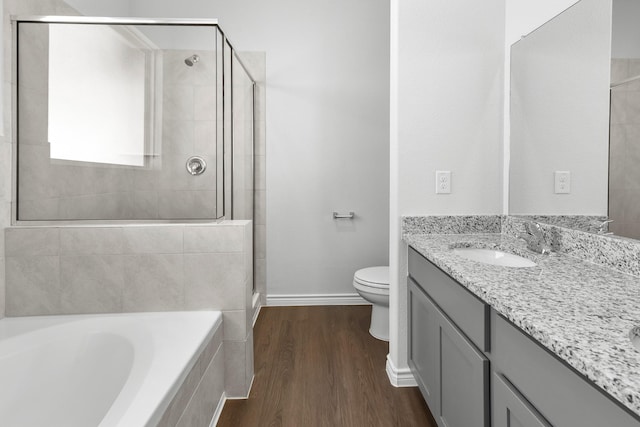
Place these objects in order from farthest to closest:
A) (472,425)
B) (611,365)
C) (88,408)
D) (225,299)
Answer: (225,299) < (88,408) < (472,425) < (611,365)

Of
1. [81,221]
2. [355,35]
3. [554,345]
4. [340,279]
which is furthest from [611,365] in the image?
[355,35]

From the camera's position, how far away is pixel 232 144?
2.53 m

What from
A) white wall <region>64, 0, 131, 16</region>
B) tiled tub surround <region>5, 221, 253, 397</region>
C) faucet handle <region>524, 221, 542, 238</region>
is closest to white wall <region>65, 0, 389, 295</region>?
white wall <region>64, 0, 131, 16</region>

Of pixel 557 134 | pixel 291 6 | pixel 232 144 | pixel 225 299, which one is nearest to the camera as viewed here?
pixel 557 134

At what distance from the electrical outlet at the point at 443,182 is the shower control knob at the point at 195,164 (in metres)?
1.20

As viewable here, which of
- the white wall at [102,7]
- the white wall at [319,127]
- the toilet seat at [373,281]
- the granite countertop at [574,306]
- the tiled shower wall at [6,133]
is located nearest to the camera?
the granite countertop at [574,306]

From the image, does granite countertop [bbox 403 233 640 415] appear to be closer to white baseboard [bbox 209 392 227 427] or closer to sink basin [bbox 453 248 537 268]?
sink basin [bbox 453 248 537 268]

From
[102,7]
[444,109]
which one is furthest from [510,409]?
[102,7]

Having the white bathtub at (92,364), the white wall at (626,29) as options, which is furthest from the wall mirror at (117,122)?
the white wall at (626,29)

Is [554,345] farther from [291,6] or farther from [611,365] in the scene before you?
[291,6]

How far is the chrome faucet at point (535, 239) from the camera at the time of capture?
1.68 m

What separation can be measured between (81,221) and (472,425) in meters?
1.93

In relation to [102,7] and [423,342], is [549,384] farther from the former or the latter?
[102,7]

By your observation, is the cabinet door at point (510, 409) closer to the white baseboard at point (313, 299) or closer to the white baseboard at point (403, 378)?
the white baseboard at point (403, 378)
